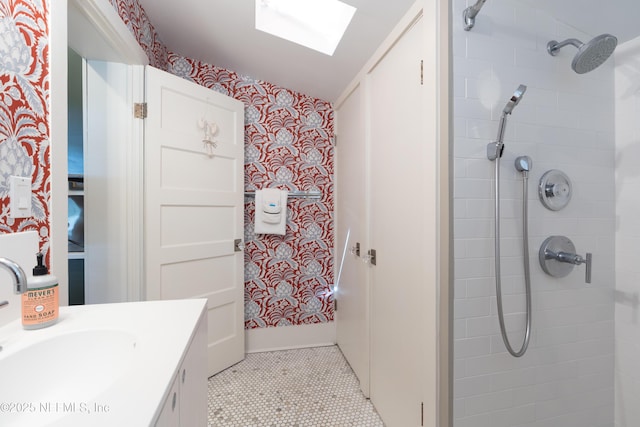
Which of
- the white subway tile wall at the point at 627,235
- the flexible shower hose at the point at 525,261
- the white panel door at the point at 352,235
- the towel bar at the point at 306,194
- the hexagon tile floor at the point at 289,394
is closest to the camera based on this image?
the flexible shower hose at the point at 525,261

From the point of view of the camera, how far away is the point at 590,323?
1181mm

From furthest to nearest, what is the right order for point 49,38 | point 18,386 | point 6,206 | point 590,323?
point 590,323
point 49,38
point 6,206
point 18,386

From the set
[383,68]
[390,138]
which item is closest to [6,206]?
[390,138]

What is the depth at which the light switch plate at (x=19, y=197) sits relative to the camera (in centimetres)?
74

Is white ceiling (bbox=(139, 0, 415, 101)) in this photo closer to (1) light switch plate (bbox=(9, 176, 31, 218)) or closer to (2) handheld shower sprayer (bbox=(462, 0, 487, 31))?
Result: (2) handheld shower sprayer (bbox=(462, 0, 487, 31))

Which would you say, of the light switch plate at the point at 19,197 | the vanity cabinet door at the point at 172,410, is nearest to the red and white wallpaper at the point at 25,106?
the light switch plate at the point at 19,197

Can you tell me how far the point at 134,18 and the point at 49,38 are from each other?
0.76m

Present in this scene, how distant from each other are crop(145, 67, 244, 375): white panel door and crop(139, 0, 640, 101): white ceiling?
322 millimetres

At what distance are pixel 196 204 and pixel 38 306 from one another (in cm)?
109

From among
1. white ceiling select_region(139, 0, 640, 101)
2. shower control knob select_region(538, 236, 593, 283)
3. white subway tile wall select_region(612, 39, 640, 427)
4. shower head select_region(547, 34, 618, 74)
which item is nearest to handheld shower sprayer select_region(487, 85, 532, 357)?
shower control knob select_region(538, 236, 593, 283)

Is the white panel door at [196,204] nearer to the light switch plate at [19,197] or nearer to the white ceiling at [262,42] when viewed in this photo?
the white ceiling at [262,42]

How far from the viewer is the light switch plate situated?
74cm


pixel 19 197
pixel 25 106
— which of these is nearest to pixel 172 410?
pixel 19 197

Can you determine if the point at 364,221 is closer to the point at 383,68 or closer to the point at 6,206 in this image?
the point at 383,68
